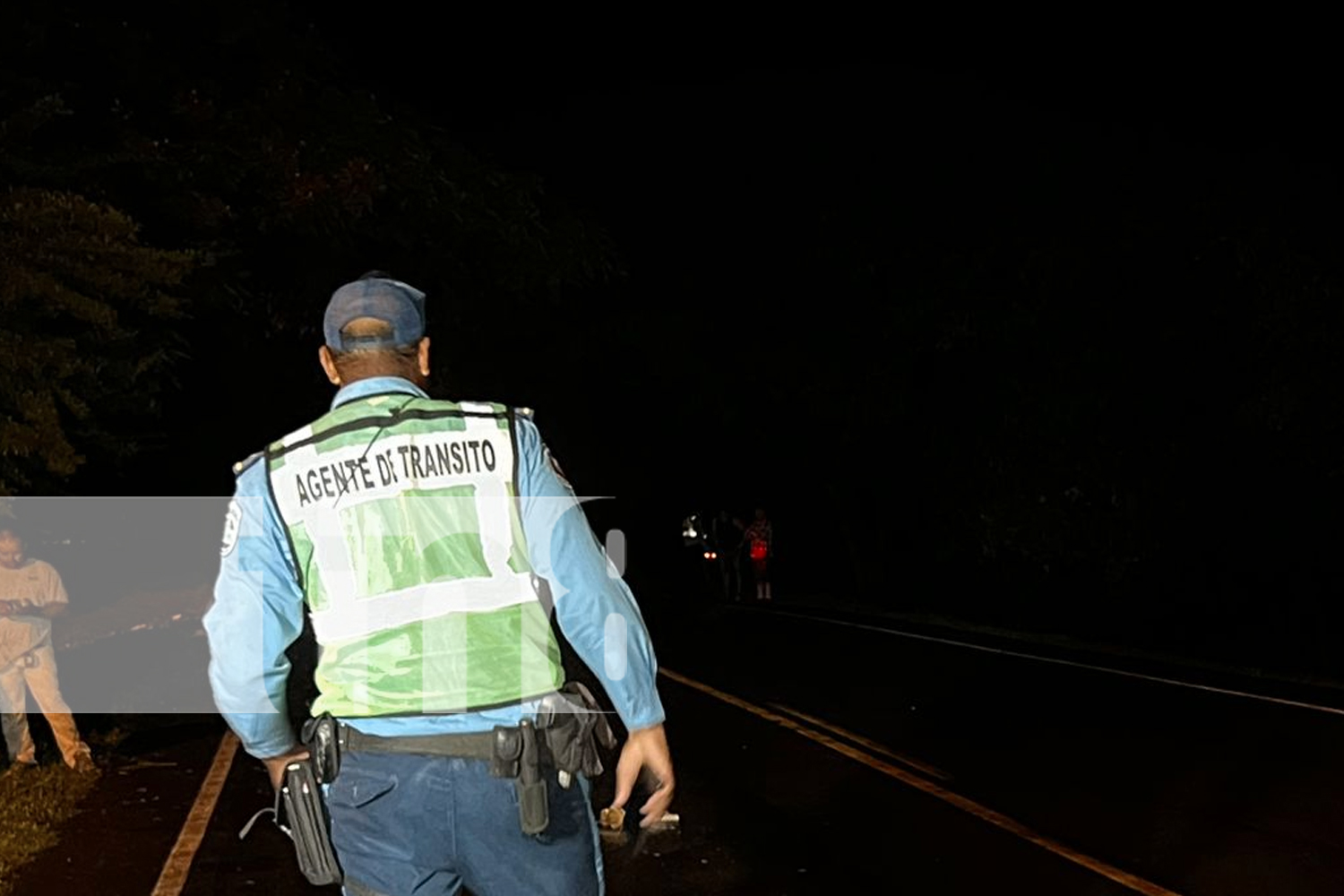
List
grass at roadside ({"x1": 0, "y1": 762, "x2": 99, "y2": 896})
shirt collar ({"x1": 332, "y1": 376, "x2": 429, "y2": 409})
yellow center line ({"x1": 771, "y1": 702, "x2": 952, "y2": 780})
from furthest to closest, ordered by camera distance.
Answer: yellow center line ({"x1": 771, "y1": 702, "x2": 952, "y2": 780}), grass at roadside ({"x1": 0, "y1": 762, "x2": 99, "y2": 896}), shirt collar ({"x1": 332, "y1": 376, "x2": 429, "y2": 409})

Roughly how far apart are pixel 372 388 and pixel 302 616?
471 mm

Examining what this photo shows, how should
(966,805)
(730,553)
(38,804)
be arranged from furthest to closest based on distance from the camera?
(730,553)
(38,804)
(966,805)

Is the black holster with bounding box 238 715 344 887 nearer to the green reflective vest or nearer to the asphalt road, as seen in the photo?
the green reflective vest

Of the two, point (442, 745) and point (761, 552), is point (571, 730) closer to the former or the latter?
point (442, 745)

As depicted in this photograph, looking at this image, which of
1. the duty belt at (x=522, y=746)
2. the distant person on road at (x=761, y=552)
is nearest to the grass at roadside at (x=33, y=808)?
the duty belt at (x=522, y=746)

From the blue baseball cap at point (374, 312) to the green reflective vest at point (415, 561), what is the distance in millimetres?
168

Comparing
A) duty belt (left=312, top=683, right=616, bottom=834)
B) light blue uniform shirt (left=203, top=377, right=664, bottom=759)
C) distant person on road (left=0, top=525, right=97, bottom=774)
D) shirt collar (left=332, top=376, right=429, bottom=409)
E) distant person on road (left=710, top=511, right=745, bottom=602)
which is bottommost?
distant person on road (left=710, top=511, right=745, bottom=602)

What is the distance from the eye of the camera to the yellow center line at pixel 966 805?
836 centimetres

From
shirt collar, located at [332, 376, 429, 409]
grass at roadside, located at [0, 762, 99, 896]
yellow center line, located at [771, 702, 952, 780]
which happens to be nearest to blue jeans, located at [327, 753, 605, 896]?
shirt collar, located at [332, 376, 429, 409]

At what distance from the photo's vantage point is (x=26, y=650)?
12.6m

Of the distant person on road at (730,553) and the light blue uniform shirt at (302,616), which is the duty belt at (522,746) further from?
the distant person on road at (730,553)

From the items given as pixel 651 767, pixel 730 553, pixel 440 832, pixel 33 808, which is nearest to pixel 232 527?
pixel 440 832

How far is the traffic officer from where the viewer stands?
3775 mm

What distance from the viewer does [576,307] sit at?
4250cm
